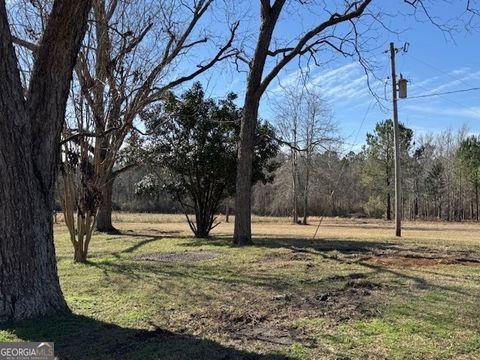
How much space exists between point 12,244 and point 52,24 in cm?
237

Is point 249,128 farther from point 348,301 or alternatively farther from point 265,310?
point 265,310

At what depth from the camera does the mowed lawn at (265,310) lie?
14.8 feet

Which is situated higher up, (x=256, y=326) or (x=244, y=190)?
(x=244, y=190)

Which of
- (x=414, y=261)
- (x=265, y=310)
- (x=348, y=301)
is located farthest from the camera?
(x=414, y=261)

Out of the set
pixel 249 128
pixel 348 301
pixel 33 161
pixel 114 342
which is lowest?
pixel 114 342

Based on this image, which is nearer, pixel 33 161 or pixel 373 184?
pixel 33 161

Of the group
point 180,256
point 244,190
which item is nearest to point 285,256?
point 180,256

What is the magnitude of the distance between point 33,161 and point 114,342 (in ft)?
6.94

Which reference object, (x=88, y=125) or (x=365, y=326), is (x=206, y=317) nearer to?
(x=365, y=326)

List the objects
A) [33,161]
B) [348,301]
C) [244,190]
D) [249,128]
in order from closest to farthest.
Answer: [33,161]
[348,301]
[244,190]
[249,128]

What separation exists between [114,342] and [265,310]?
1856 mm

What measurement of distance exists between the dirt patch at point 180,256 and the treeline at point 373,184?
105 feet

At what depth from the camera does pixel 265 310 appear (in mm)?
5895

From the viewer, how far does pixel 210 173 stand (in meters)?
17.6
